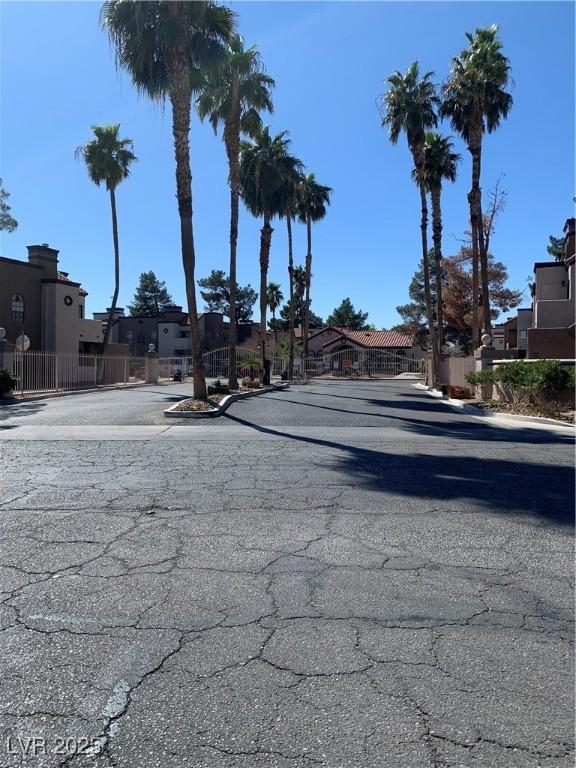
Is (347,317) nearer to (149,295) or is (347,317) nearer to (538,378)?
(149,295)

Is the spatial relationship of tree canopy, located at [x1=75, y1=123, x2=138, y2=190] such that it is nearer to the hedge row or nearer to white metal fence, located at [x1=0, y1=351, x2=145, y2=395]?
white metal fence, located at [x1=0, y1=351, x2=145, y2=395]

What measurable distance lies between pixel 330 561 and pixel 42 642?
7.70 feet

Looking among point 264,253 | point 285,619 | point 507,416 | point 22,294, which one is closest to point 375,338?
point 264,253

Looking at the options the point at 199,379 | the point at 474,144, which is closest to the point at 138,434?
the point at 199,379

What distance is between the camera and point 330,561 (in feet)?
17.1

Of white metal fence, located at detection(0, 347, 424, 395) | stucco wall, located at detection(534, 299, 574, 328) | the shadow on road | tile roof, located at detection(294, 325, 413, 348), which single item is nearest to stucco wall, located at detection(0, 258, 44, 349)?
white metal fence, located at detection(0, 347, 424, 395)

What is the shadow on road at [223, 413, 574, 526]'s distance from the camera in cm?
725

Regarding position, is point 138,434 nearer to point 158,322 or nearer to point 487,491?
point 487,491

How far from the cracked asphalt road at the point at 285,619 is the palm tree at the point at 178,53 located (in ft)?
38.6

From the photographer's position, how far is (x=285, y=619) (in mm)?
4062

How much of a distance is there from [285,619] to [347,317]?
103 m

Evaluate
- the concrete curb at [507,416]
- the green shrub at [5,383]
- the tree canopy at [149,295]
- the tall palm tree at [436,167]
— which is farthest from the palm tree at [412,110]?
the tree canopy at [149,295]

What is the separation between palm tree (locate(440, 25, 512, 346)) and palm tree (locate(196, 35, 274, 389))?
8374 millimetres

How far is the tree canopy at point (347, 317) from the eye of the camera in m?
106
